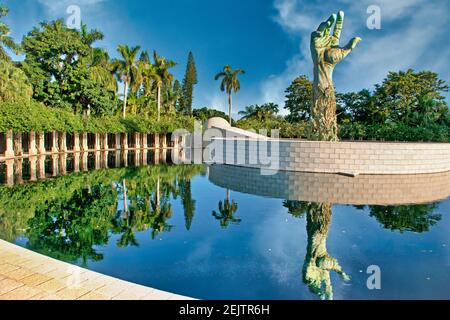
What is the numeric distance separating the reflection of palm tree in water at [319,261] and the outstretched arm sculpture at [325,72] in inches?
337

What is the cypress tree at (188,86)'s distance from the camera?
55.2m

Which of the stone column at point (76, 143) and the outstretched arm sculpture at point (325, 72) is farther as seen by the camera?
the stone column at point (76, 143)

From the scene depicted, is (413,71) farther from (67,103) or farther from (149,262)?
(149,262)

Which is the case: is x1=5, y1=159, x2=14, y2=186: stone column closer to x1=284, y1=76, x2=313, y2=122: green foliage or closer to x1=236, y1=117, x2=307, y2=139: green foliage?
x1=236, y1=117, x2=307, y2=139: green foliage

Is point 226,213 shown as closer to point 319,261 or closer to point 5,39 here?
point 319,261

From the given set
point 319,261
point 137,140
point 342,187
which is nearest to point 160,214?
point 319,261

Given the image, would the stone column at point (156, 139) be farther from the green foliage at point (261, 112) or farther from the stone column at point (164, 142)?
the green foliage at point (261, 112)

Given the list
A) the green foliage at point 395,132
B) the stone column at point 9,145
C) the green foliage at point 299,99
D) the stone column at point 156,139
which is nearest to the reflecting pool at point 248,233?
the stone column at point 9,145

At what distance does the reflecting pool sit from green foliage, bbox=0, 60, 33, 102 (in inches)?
452

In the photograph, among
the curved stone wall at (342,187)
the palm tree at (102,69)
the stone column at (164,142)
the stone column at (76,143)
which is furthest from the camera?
the stone column at (164,142)

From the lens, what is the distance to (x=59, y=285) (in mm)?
3822

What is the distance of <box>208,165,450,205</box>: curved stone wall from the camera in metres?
9.63

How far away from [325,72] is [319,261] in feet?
39.3
